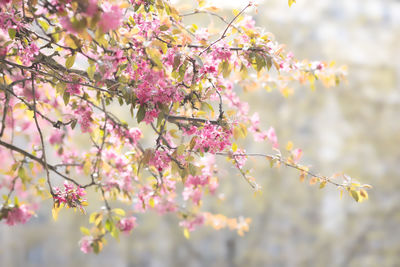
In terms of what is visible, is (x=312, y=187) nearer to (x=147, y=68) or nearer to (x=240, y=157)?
(x=240, y=157)

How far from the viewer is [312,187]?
5016 millimetres

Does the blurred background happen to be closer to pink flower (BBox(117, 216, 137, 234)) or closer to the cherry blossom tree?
pink flower (BBox(117, 216, 137, 234))

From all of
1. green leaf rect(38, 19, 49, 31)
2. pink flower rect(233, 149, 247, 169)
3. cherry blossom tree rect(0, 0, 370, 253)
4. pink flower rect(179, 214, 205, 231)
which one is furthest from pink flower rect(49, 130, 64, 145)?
pink flower rect(233, 149, 247, 169)

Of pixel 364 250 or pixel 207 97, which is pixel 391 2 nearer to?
pixel 364 250

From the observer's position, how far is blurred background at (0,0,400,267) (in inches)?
190

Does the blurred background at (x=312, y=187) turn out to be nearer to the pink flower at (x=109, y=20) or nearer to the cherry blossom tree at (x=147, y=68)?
the cherry blossom tree at (x=147, y=68)

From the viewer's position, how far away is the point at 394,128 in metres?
4.87

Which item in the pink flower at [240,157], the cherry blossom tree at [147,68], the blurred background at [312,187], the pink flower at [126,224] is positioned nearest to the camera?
the cherry blossom tree at [147,68]

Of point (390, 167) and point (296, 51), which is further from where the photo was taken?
point (296, 51)

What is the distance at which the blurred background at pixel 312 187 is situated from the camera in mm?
4820

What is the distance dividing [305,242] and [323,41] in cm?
236

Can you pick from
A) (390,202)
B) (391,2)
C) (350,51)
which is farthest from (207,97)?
(391,2)

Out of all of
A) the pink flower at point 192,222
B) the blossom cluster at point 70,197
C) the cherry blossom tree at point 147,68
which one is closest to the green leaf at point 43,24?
the cherry blossom tree at point 147,68

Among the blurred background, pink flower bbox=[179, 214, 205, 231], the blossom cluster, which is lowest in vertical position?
the blossom cluster
